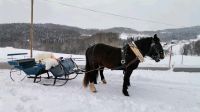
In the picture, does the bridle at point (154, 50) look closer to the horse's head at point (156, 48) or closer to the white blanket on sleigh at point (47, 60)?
the horse's head at point (156, 48)

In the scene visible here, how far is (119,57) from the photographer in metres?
8.88

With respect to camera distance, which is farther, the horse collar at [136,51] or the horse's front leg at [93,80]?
the horse's front leg at [93,80]

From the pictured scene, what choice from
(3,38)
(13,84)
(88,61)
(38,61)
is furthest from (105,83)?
(3,38)

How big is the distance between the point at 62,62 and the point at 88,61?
941 millimetres

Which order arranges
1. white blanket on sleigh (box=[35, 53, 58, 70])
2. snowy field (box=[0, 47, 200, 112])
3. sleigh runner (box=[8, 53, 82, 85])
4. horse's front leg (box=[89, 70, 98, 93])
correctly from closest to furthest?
snowy field (box=[0, 47, 200, 112]), horse's front leg (box=[89, 70, 98, 93]), white blanket on sleigh (box=[35, 53, 58, 70]), sleigh runner (box=[8, 53, 82, 85])

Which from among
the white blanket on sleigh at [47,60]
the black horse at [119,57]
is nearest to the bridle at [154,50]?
the black horse at [119,57]

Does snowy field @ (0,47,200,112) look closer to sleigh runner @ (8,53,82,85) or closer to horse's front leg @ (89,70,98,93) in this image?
horse's front leg @ (89,70,98,93)

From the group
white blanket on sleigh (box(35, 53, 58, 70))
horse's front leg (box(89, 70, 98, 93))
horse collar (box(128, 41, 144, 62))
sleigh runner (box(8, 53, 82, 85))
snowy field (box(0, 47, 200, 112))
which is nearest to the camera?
snowy field (box(0, 47, 200, 112))

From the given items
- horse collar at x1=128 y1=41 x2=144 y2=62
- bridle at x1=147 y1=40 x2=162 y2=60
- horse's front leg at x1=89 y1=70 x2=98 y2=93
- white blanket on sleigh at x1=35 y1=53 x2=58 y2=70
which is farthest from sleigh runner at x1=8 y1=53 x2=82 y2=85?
bridle at x1=147 y1=40 x2=162 y2=60

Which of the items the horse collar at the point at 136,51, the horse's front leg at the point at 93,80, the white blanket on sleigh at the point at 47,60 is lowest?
the horse's front leg at the point at 93,80

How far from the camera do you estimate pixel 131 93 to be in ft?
28.8

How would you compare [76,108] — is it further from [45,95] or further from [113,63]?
[113,63]

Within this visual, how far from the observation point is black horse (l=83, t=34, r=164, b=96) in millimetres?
8609

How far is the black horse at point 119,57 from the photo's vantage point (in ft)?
28.2
